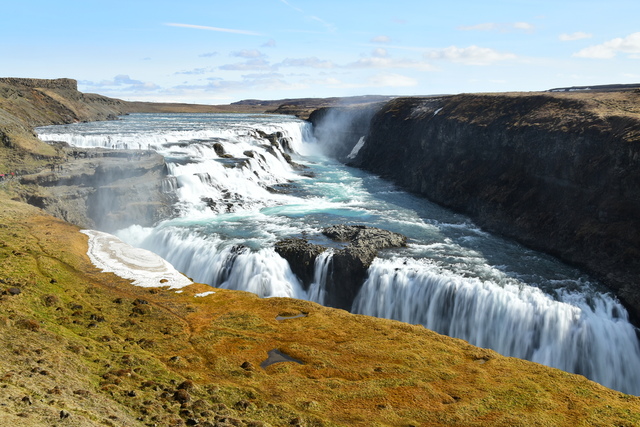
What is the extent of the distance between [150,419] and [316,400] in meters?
5.14

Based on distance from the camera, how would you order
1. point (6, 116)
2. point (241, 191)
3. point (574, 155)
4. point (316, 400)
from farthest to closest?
point (6, 116), point (241, 191), point (574, 155), point (316, 400)

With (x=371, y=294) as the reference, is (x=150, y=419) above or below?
above

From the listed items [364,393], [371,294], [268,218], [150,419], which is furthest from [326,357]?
[268,218]

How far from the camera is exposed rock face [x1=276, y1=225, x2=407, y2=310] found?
1175 inches

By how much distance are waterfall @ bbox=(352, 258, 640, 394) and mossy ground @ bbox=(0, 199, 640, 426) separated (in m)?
6.01

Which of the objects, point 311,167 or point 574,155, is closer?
point 574,155

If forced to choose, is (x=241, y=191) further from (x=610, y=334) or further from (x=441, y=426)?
(x=441, y=426)

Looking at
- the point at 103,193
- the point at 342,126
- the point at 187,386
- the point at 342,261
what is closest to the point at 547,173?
the point at 342,261

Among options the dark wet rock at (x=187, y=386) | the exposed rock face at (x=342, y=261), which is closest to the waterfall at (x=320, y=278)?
the exposed rock face at (x=342, y=261)

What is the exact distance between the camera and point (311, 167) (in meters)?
73.0

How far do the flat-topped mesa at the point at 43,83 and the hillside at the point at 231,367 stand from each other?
10761 centimetres

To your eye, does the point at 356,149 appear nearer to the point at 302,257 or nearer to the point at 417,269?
the point at 302,257

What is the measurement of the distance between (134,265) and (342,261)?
12.4 meters

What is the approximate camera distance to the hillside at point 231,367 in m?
13.4
